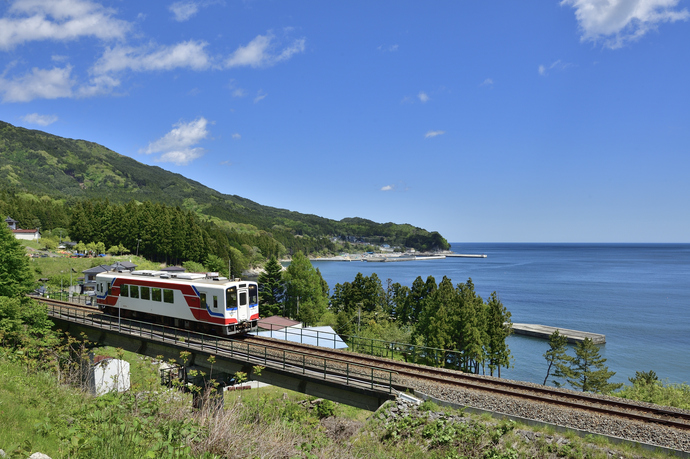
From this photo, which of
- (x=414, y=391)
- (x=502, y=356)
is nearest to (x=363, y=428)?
(x=414, y=391)

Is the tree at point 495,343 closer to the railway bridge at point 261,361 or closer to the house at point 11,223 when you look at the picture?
the railway bridge at point 261,361

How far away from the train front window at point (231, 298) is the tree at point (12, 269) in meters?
16.3

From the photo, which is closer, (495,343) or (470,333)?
(470,333)

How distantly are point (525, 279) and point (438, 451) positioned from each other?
13181 centimetres

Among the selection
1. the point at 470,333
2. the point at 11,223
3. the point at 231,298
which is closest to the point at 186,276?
the point at 231,298

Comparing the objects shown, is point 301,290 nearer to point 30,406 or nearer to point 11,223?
point 30,406

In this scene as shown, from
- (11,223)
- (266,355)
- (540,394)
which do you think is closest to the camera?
(540,394)

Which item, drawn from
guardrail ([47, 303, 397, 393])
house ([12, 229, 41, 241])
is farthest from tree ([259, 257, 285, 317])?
house ([12, 229, 41, 241])

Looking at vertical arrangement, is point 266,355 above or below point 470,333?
above

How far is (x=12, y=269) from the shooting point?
87.6ft

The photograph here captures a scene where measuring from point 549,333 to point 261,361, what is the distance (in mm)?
54374

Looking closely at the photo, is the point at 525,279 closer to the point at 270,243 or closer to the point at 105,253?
the point at 270,243

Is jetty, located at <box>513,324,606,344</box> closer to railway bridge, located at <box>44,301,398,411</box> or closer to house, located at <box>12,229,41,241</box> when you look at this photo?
railway bridge, located at <box>44,301,398,411</box>

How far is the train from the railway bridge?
683mm
